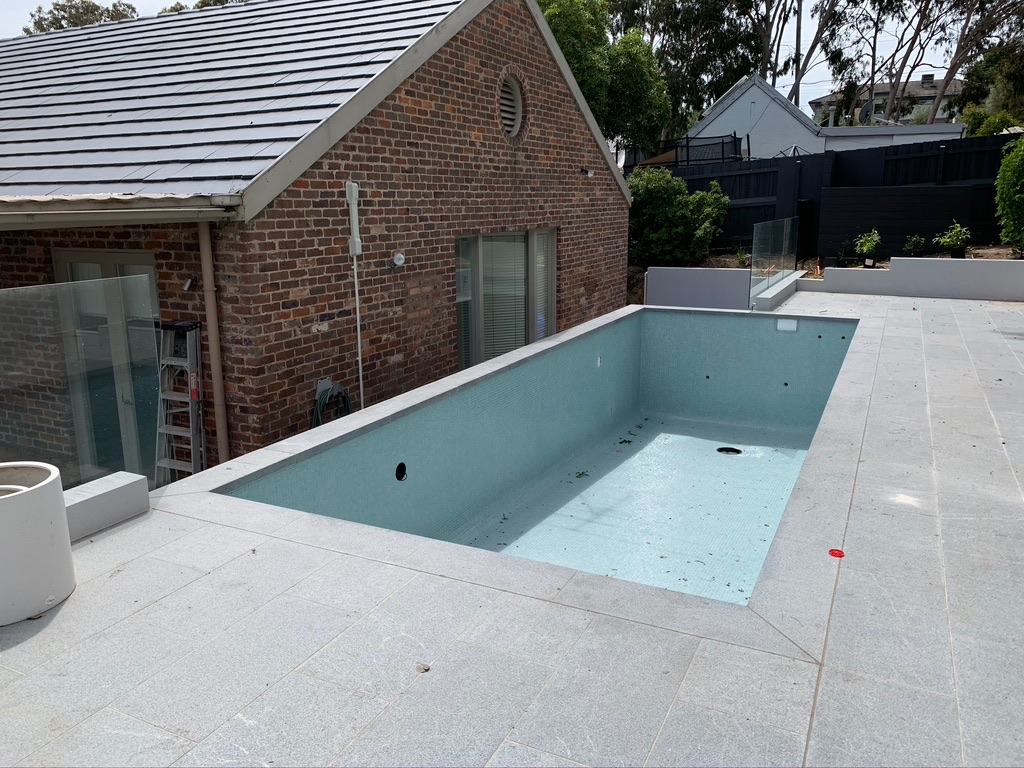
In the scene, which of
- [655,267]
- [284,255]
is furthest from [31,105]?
[655,267]

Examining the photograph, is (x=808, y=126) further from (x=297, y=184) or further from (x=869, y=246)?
(x=297, y=184)

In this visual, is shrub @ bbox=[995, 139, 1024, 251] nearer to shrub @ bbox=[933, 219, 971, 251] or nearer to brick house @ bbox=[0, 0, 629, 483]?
shrub @ bbox=[933, 219, 971, 251]

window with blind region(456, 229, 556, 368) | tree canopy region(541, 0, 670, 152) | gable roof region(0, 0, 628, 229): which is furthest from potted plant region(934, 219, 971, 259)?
tree canopy region(541, 0, 670, 152)

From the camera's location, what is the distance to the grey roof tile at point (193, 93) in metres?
6.28

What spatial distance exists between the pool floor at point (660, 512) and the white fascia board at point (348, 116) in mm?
3045

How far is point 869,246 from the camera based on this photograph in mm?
16438

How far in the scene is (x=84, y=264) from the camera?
684cm

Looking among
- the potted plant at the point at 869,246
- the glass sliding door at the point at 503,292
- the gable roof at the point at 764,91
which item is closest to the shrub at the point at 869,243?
the potted plant at the point at 869,246

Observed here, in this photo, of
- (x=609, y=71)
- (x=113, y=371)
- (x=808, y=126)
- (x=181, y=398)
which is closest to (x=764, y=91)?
(x=808, y=126)

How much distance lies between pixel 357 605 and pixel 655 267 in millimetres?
15291

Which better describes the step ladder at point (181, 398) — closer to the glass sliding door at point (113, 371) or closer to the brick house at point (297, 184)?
the brick house at point (297, 184)

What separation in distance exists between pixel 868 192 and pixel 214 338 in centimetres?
1514

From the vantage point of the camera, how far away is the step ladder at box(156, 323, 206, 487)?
6.13 metres

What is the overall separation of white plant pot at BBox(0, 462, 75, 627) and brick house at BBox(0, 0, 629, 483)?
4.48 feet
